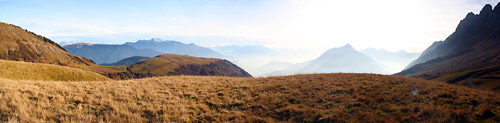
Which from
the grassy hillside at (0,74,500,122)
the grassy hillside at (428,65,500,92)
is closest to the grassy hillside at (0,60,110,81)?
the grassy hillside at (0,74,500,122)

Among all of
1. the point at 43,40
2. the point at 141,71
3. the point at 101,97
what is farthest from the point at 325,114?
the point at 43,40

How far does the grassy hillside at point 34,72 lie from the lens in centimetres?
2424

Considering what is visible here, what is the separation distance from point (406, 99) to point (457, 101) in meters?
2.20

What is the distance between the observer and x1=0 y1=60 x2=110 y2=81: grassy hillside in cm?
2424

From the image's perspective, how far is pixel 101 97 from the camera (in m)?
11.6

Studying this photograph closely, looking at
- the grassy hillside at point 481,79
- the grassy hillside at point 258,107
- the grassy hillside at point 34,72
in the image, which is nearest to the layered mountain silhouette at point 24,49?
the grassy hillside at point 34,72

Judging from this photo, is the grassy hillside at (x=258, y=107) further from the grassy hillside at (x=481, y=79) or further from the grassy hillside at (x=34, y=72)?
the grassy hillside at (x=481, y=79)

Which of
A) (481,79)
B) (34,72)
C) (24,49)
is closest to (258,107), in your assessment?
(34,72)

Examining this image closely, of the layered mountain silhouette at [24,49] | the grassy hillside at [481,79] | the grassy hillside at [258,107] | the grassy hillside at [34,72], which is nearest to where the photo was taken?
the grassy hillside at [258,107]

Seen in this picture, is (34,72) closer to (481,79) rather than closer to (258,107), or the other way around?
(258,107)

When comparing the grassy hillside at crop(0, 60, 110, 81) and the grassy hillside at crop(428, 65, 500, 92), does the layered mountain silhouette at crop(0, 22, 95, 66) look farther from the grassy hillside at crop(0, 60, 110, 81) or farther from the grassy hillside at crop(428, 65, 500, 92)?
the grassy hillside at crop(428, 65, 500, 92)

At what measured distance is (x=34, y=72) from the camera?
28.9 metres

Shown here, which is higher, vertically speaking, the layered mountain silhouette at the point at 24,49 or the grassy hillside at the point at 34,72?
the layered mountain silhouette at the point at 24,49

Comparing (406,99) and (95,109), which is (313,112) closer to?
(406,99)
